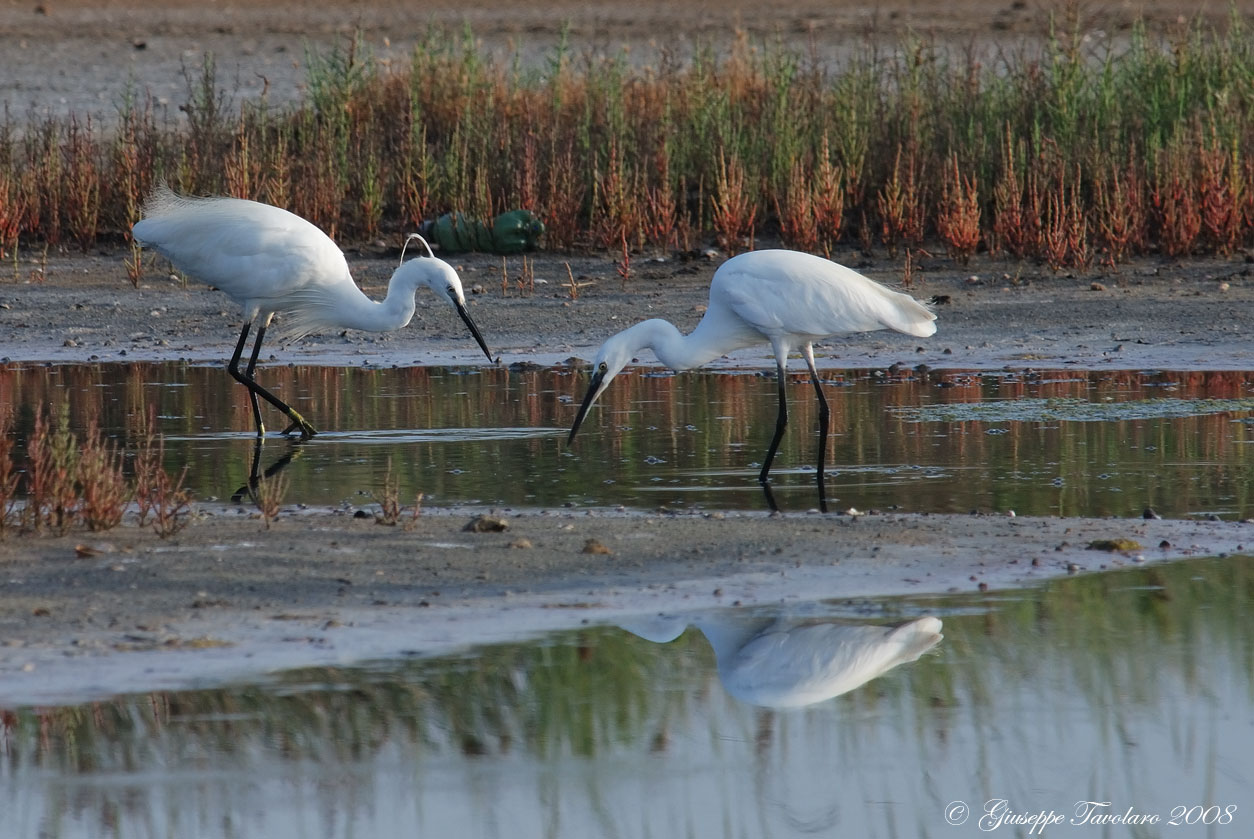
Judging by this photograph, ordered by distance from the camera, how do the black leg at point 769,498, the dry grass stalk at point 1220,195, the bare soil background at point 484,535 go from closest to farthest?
the bare soil background at point 484,535 < the black leg at point 769,498 < the dry grass stalk at point 1220,195

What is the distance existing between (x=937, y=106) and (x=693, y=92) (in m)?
2.10

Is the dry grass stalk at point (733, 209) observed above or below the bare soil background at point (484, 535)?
above

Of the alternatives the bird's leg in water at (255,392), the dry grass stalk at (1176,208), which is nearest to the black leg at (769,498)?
the bird's leg in water at (255,392)

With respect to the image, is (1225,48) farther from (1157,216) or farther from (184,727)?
(184,727)

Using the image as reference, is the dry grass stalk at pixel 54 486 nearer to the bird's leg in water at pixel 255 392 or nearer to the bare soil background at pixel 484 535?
the bare soil background at pixel 484 535

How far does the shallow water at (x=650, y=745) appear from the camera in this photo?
13.7ft

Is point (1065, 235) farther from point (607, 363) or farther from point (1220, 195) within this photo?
point (607, 363)

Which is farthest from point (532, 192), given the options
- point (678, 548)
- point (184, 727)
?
point (184, 727)

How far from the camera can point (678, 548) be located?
627 centimetres

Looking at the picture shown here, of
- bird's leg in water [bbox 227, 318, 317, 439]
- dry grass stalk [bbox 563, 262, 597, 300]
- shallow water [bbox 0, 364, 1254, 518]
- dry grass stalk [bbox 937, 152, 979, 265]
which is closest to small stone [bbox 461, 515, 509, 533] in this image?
shallow water [bbox 0, 364, 1254, 518]

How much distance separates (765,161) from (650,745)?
1045 cm

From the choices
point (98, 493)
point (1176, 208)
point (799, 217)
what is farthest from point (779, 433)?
point (1176, 208)

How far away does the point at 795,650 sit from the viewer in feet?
17.1

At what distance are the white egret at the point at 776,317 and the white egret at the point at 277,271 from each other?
1.54 m
